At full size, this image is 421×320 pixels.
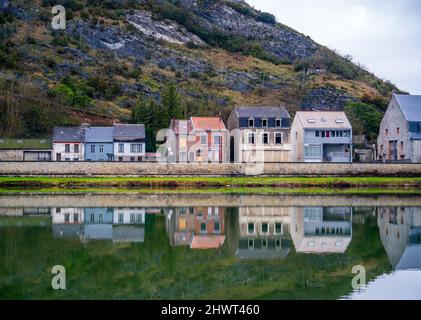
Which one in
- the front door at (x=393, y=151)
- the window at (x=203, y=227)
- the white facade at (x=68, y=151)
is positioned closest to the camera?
the window at (x=203, y=227)

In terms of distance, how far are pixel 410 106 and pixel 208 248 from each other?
160 ft

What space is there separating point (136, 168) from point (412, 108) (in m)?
31.2

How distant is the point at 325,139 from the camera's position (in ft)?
225

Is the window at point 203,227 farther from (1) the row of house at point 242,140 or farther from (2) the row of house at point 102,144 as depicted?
(2) the row of house at point 102,144

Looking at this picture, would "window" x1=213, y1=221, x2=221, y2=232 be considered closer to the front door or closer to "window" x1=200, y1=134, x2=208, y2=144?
"window" x1=200, y1=134, x2=208, y2=144

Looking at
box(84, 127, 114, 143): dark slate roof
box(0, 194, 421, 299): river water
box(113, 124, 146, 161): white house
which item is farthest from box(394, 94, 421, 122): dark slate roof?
box(84, 127, 114, 143): dark slate roof

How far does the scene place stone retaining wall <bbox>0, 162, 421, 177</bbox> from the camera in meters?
58.0

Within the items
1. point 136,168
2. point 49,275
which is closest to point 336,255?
point 49,275

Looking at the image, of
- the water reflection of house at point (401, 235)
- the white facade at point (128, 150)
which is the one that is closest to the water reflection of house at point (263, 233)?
the water reflection of house at point (401, 235)

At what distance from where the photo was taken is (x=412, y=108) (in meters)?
68.4

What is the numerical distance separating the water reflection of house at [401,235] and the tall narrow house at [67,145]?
37.1 metres

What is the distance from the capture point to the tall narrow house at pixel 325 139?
224ft

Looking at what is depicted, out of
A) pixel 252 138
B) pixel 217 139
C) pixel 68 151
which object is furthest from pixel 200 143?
pixel 68 151
